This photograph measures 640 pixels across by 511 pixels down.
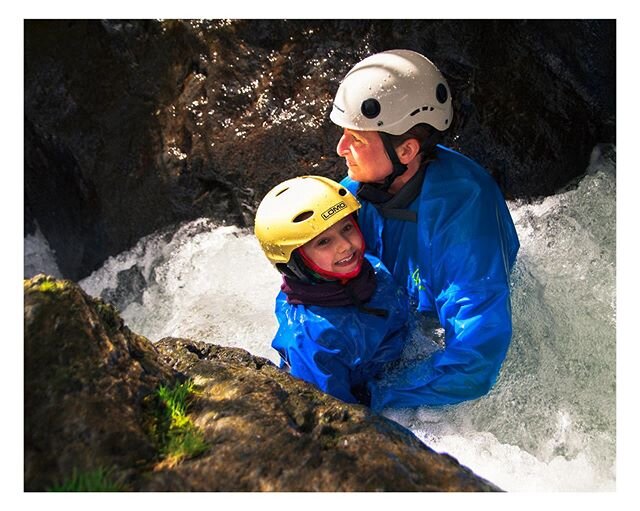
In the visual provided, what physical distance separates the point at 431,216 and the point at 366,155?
53cm

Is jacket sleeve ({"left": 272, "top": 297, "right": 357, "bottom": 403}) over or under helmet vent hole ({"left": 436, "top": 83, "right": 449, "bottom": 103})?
under

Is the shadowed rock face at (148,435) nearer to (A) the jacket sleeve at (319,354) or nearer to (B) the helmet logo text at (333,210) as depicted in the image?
(A) the jacket sleeve at (319,354)

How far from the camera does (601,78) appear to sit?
5984 mm

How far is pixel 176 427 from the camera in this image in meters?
3.08

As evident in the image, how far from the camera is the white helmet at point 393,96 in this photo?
4.37 m

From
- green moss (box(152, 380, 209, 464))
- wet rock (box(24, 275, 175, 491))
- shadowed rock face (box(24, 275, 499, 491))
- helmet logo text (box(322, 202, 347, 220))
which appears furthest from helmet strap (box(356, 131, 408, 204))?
wet rock (box(24, 275, 175, 491))

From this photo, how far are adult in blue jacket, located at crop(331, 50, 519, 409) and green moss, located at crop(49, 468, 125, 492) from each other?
212 centimetres

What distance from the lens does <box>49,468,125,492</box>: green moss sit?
271cm

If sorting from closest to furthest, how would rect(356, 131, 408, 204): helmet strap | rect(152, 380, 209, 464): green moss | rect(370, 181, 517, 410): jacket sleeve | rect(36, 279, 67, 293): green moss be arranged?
rect(152, 380, 209, 464): green moss, rect(36, 279, 67, 293): green moss, rect(370, 181, 517, 410): jacket sleeve, rect(356, 131, 408, 204): helmet strap

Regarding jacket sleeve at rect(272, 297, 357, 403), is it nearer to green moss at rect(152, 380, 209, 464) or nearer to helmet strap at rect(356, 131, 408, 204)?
helmet strap at rect(356, 131, 408, 204)

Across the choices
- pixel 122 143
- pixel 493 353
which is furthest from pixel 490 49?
pixel 122 143

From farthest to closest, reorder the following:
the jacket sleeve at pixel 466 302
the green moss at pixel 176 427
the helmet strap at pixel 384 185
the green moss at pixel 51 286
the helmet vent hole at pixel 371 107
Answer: the helmet strap at pixel 384 185, the helmet vent hole at pixel 371 107, the jacket sleeve at pixel 466 302, the green moss at pixel 51 286, the green moss at pixel 176 427

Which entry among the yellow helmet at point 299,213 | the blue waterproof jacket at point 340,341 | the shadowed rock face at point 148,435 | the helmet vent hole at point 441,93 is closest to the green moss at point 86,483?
the shadowed rock face at point 148,435

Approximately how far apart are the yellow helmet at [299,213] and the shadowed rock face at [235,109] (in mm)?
2009
